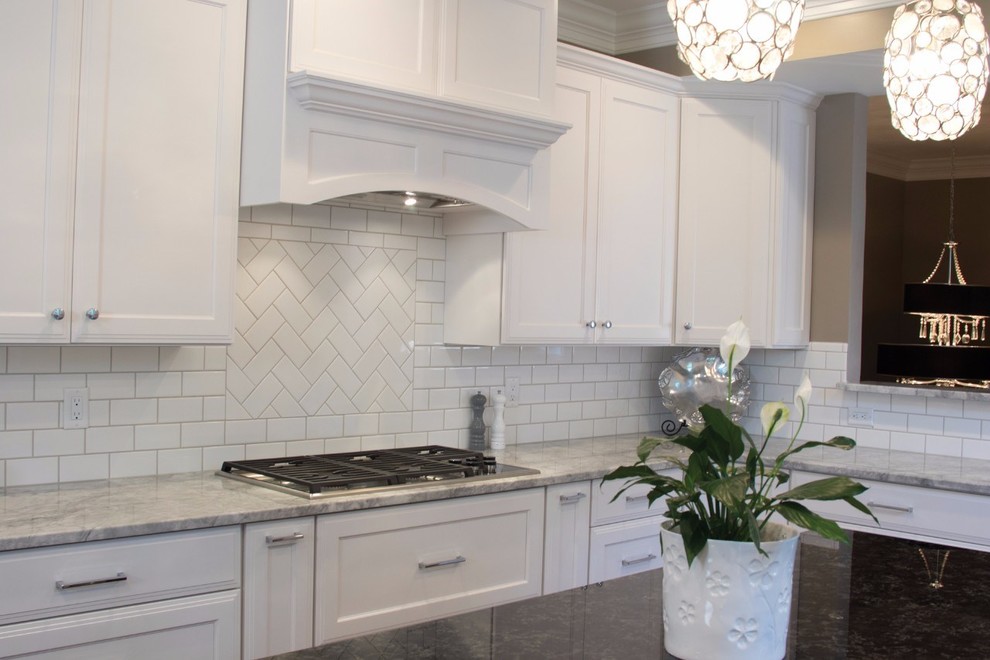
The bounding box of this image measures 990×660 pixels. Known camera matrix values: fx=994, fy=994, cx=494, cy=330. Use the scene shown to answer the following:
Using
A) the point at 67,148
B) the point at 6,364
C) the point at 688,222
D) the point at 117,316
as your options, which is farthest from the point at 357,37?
the point at 688,222

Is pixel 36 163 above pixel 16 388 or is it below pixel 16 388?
above

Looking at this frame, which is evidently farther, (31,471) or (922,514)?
(922,514)

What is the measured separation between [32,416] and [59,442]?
11 cm

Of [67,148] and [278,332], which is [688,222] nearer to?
[278,332]

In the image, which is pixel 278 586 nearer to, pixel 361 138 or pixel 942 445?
pixel 361 138

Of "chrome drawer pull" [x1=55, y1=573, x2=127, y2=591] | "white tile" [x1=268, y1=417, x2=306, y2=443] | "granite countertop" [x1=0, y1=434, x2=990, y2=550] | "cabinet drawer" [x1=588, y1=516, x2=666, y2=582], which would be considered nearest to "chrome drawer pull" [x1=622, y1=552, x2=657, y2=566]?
"cabinet drawer" [x1=588, y1=516, x2=666, y2=582]

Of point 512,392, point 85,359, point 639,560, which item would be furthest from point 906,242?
point 85,359

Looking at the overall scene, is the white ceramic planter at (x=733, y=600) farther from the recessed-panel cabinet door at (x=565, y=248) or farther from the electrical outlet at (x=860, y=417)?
the electrical outlet at (x=860, y=417)

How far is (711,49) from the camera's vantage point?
1868 mm

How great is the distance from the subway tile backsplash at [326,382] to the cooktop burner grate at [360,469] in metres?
0.12

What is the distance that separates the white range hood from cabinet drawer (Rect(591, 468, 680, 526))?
3.38 feet

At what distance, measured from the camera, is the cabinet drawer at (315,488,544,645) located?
2.83 metres

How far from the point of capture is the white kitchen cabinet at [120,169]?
8.32 ft

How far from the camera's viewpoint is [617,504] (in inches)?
145
